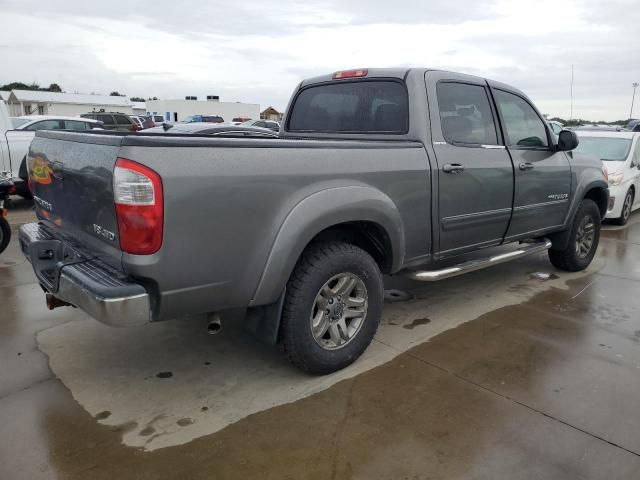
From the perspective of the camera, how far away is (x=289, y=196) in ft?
9.52

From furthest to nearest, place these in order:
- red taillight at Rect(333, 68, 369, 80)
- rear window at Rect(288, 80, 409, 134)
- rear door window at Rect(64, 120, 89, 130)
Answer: rear door window at Rect(64, 120, 89, 130) < red taillight at Rect(333, 68, 369, 80) < rear window at Rect(288, 80, 409, 134)

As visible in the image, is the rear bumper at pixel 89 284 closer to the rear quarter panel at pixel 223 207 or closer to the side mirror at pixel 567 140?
the rear quarter panel at pixel 223 207

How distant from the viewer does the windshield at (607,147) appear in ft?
29.6

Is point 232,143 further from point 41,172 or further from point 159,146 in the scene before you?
point 41,172

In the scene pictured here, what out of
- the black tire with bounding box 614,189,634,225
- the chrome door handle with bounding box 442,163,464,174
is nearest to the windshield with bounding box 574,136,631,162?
the black tire with bounding box 614,189,634,225

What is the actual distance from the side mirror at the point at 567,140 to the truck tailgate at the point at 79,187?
4.07 metres

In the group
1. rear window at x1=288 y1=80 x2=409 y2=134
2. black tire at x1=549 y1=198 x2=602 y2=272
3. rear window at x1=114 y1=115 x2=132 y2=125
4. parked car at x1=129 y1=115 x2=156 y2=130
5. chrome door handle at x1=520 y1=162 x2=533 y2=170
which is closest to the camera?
rear window at x1=288 y1=80 x2=409 y2=134

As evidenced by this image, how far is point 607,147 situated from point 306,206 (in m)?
8.32

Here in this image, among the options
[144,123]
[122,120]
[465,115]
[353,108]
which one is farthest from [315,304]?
[122,120]

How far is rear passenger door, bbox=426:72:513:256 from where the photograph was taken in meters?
3.86

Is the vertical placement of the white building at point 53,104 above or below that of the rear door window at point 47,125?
above

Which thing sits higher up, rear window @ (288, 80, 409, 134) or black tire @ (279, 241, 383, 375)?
rear window @ (288, 80, 409, 134)

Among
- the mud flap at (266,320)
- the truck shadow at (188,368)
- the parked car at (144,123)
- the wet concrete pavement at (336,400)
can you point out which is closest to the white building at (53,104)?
the parked car at (144,123)

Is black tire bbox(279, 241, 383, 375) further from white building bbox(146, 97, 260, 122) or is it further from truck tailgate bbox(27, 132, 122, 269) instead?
white building bbox(146, 97, 260, 122)
